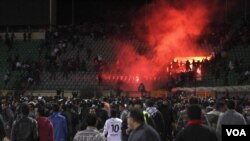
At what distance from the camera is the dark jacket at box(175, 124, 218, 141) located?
736 centimetres

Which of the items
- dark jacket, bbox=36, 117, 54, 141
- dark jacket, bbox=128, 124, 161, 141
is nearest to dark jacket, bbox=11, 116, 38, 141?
dark jacket, bbox=36, 117, 54, 141

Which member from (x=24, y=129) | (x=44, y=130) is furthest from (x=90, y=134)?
(x=44, y=130)

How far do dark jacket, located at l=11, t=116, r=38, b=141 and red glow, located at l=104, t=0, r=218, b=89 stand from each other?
23.6 metres

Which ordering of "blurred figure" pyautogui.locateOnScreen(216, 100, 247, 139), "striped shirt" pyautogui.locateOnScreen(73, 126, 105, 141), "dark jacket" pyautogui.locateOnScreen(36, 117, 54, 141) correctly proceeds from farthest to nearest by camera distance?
"dark jacket" pyautogui.locateOnScreen(36, 117, 54, 141), "blurred figure" pyautogui.locateOnScreen(216, 100, 247, 139), "striped shirt" pyautogui.locateOnScreen(73, 126, 105, 141)

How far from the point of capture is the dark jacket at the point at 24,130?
10.8 m

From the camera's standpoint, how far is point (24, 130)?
426 inches

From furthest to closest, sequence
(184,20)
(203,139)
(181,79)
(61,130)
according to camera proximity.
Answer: (184,20) → (181,79) → (61,130) → (203,139)

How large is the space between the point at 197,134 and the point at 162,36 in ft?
109

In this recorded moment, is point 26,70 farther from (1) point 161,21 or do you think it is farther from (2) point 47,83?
(1) point 161,21

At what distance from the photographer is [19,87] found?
35.5 m

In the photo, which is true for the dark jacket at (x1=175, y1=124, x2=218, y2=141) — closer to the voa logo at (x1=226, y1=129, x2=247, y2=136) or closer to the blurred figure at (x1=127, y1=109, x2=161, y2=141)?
the voa logo at (x1=226, y1=129, x2=247, y2=136)

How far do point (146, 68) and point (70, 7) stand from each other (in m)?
12.1

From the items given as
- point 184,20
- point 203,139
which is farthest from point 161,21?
point 203,139

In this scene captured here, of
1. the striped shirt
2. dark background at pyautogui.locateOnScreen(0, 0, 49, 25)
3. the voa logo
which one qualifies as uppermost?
dark background at pyautogui.locateOnScreen(0, 0, 49, 25)
